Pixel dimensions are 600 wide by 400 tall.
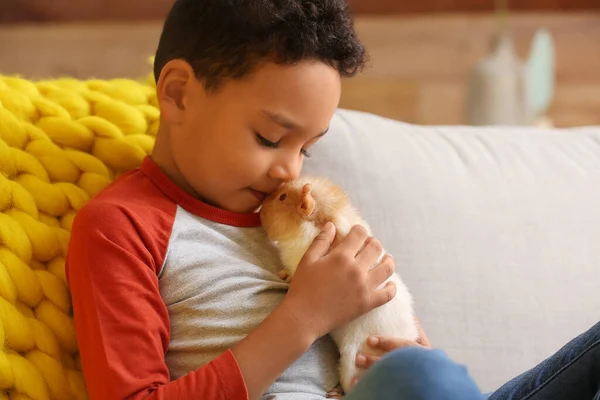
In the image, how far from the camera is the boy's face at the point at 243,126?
2.64ft

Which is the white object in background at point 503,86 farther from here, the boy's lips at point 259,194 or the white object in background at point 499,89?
the boy's lips at point 259,194

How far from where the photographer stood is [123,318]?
0.73 meters

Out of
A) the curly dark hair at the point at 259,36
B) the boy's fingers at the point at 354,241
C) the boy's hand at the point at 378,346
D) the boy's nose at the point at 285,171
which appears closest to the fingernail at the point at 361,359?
the boy's hand at the point at 378,346

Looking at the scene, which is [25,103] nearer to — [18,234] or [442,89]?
[18,234]

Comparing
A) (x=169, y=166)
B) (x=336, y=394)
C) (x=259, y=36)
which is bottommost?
(x=336, y=394)

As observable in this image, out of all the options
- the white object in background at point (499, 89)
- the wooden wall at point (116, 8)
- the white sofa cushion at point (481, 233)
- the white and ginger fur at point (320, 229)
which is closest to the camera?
the white and ginger fur at point (320, 229)

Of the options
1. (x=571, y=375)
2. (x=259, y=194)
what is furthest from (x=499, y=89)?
(x=571, y=375)

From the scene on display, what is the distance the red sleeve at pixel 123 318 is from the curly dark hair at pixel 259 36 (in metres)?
0.19

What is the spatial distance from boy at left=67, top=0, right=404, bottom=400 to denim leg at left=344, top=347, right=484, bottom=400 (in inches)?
7.4

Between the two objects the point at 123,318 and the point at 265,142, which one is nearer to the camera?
the point at 123,318

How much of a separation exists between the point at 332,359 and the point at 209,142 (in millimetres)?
277

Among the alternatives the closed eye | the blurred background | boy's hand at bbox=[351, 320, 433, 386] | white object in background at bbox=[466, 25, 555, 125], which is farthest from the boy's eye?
the blurred background

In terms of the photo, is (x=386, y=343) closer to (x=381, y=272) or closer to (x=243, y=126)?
(x=381, y=272)

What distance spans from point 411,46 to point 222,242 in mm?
1573
